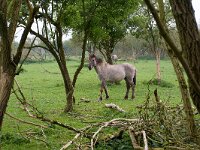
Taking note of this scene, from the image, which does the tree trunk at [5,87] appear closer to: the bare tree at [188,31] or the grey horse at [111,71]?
the bare tree at [188,31]

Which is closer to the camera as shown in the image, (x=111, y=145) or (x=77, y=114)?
(x=111, y=145)

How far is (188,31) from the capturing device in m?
2.36

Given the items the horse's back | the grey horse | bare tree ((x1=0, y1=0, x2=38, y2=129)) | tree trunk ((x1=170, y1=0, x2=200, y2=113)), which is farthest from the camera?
the horse's back

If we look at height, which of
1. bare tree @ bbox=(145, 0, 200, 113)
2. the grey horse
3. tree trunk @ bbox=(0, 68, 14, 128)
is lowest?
the grey horse

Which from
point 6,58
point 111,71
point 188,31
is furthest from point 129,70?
point 188,31

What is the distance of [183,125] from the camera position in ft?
18.9

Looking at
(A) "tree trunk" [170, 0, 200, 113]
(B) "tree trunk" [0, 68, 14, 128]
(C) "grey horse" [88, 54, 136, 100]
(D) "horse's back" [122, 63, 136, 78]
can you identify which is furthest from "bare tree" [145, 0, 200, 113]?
(D) "horse's back" [122, 63, 136, 78]

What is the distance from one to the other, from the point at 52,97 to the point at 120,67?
3.68 metres

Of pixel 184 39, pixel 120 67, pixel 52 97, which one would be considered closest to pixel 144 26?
pixel 120 67

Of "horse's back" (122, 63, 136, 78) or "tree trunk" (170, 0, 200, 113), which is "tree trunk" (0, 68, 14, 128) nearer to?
"tree trunk" (170, 0, 200, 113)

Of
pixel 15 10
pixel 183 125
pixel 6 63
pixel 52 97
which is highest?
pixel 15 10

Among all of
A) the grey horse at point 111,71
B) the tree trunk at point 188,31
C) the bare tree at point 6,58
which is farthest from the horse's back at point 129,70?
the tree trunk at point 188,31

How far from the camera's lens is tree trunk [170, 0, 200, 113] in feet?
7.70

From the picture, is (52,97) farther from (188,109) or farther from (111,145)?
(188,109)
